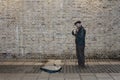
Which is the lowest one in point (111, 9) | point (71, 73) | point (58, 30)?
point (71, 73)

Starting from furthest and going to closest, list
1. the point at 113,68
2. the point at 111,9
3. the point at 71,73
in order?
the point at 111,9
the point at 113,68
the point at 71,73

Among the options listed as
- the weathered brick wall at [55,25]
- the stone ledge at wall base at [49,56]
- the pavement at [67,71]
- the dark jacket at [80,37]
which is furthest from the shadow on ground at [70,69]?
the weathered brick wall at [55,25]

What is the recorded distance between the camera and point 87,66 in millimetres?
12305

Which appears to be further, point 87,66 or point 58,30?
point 58,30

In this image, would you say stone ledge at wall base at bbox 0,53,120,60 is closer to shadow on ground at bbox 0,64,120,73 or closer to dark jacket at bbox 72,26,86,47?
shadow on ground at bbox 0,64,120,73

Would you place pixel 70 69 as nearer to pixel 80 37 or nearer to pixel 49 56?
pixel 80 37

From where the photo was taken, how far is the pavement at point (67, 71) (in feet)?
33.8

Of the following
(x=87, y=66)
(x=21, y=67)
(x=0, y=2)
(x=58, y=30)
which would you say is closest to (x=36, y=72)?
(x=21, y=67)

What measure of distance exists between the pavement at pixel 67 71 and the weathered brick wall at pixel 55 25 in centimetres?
100

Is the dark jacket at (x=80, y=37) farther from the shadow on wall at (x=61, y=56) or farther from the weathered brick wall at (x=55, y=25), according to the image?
the shadow on wall at (x=61, y=56)

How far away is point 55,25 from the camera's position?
14.1 meters

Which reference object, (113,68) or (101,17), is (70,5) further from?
(113,68)

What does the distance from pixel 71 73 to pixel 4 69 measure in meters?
2.73

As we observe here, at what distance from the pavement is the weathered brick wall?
100 centimetres
